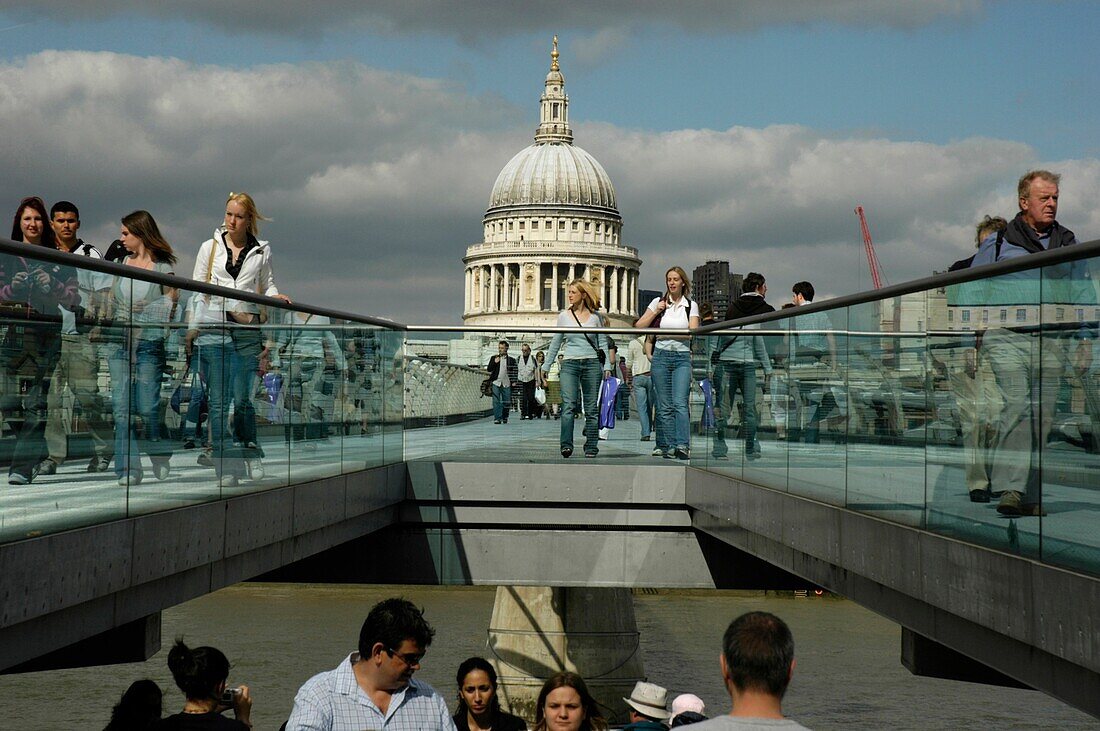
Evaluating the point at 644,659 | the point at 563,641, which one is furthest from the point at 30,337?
the point at 644,659

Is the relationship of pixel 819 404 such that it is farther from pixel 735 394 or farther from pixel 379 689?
pixel 379 689

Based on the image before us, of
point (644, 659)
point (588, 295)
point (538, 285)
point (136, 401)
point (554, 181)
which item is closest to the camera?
point (136, 401)

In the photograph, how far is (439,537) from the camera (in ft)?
50.0

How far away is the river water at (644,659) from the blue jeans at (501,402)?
82.8ft

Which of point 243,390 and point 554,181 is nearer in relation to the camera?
point 243,390

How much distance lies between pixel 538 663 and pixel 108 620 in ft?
78.7

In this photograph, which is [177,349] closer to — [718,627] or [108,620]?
[108,620]

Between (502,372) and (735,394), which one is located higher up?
(502,372)

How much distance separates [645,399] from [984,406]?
342 inches

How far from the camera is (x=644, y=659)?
54.7 meters

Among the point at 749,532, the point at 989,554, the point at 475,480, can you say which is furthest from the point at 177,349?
the point at 475,480

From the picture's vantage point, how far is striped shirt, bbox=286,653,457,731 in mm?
5953

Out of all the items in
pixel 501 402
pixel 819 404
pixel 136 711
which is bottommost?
pixel 136 711

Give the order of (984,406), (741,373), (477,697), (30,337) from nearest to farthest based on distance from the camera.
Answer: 1. (30,337)
2. (984,406)
3. (477,697)
4. (741,373)
